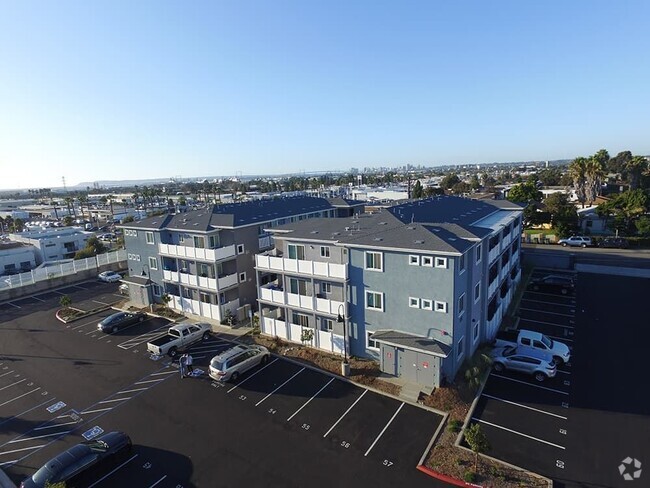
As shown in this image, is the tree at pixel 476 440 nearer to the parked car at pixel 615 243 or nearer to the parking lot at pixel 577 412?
the parking lot at pixel 577 412

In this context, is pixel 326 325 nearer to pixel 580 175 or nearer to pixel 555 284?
pixel 555 284

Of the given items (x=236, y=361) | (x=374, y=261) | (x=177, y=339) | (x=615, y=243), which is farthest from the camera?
(x=615, y=243)

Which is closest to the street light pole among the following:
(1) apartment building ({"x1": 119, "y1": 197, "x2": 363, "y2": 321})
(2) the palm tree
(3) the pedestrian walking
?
(3) the pedestrian walking

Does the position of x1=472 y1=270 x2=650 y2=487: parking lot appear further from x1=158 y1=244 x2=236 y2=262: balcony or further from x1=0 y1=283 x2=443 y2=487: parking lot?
x1=158 y1=244 x2=236 y2=262: balcony

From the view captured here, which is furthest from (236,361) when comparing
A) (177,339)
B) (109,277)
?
(109,277)

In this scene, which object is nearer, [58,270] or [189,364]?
[189,364]

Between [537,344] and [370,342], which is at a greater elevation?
[370,342]
